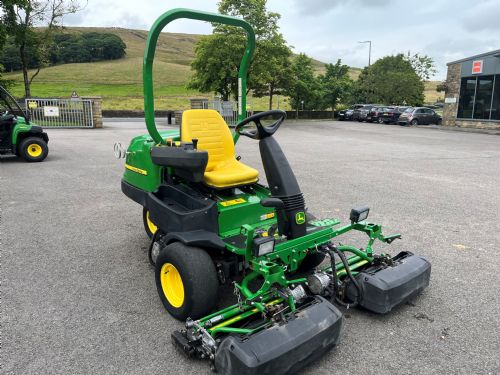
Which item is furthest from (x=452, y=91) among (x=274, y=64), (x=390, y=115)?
(x=274, y=64)

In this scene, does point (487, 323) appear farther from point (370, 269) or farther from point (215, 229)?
point (215, 229)

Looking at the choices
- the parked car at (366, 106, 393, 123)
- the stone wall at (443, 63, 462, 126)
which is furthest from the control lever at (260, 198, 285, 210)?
the stone wall at (443, 63, 462, 126)

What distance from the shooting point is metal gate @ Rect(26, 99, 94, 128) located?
1938cm

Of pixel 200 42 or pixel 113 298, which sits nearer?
pixel 113 298

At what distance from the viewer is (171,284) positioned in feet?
10.4

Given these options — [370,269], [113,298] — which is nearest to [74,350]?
[113,298]

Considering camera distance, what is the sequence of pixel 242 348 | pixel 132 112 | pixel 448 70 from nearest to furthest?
pixel 242 348 < pixel 448 70 < pixel 132 112

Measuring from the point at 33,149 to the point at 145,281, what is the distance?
24.6 ft

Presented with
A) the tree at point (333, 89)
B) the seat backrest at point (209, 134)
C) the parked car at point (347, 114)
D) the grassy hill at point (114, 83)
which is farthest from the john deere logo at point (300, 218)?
the grassy hill at point (114, 83)

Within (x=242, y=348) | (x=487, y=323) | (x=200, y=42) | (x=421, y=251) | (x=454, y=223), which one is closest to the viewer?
(x=242, y=348)

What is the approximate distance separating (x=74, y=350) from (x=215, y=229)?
4.22 feet

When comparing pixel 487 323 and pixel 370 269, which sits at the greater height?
pixel 370 269

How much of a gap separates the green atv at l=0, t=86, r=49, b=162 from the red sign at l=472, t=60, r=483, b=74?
2407cm

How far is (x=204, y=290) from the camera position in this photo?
9.30 ft
